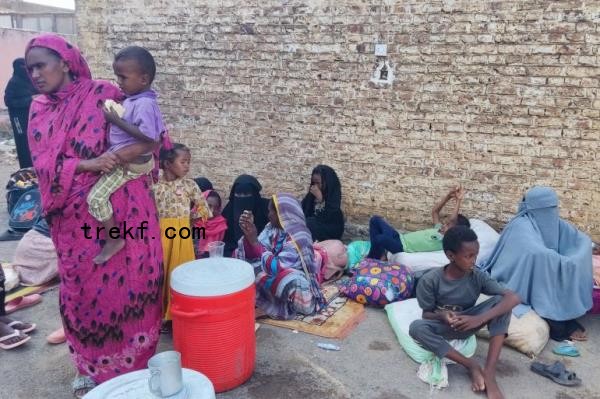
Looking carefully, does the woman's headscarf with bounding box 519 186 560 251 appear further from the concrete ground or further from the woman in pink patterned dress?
the woman in pink patterned dress

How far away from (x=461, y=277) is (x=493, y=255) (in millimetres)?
1210

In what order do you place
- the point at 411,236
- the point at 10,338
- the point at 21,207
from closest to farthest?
the point at 10,338 → the point at 411,236 → the point at 21,207

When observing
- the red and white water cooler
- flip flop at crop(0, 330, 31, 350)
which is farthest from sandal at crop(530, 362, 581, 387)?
flip flop at crop(0, 330, 31, 350)

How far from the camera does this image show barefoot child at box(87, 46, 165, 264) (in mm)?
2686

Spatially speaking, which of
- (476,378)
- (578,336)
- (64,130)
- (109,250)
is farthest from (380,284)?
(64,130)

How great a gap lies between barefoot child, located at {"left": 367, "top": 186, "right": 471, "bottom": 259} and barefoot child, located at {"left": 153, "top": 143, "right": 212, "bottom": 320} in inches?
73.0

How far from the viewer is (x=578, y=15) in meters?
4.43

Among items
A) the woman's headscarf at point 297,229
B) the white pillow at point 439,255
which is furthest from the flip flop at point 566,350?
the woman's headscarf at point 297,229

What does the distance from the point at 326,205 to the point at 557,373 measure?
2712 mm

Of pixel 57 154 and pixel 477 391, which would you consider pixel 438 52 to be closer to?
pixel 477 391

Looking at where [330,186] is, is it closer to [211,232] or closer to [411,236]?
[411,236]

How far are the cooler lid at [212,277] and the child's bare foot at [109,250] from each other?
0.37 meters

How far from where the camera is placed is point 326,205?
541 cm

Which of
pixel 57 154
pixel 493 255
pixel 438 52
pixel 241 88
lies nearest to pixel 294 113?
pixel 241 88
